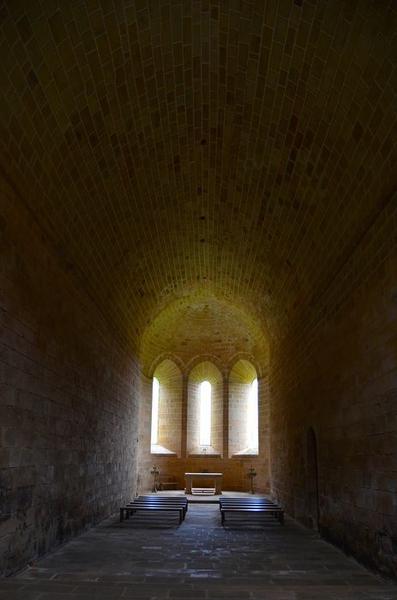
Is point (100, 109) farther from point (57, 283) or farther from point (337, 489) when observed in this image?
point (337, 489)

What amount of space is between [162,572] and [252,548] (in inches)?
92.2

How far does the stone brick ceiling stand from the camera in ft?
19.8

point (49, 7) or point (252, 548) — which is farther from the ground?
point (49, 7)

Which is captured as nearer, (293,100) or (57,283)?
(293,100)

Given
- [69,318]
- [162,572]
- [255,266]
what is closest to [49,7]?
[69,318]

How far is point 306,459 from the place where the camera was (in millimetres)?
11422

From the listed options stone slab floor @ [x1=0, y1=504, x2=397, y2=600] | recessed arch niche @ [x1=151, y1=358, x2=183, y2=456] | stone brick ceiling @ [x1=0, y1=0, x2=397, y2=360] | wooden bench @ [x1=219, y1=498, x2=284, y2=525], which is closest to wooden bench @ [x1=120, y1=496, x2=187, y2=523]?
wooden bench @ [x1=219, y1=498, x2=284, y2=525]

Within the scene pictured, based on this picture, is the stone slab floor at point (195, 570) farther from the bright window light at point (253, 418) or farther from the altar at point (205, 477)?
the bright window light at point (253, 418)

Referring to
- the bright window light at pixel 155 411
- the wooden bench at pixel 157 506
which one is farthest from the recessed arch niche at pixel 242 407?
the wooden bench at pixel 157 506

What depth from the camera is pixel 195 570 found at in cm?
677

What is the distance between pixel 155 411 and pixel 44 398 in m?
15.3

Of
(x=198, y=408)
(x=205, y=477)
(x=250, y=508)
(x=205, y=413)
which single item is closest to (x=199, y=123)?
(x=250, y=508)

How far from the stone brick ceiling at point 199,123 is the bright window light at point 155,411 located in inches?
458

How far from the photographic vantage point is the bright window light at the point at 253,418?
22078 millimetres
